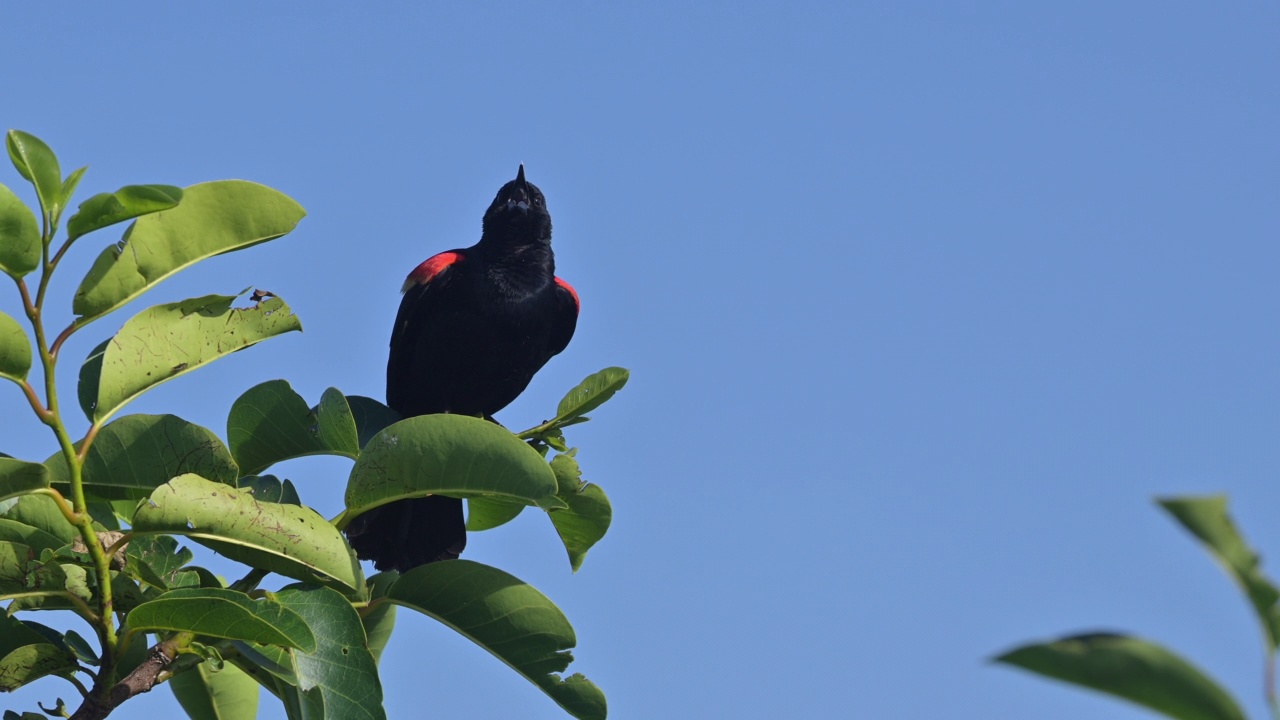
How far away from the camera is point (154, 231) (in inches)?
84.6

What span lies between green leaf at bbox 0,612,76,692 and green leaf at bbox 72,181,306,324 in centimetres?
59

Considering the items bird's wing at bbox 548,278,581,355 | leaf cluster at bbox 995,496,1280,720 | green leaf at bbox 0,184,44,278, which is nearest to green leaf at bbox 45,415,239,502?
green leaf at bbox 0,184,44,278

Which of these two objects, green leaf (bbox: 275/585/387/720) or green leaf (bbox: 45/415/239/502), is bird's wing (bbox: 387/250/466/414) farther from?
green leaf (bbox: 275/585/387/720)

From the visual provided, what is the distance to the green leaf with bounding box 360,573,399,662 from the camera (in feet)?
8.51

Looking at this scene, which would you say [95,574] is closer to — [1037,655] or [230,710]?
[230,710]

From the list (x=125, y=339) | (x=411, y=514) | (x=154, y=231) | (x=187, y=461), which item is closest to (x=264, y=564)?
(x=187, y=461)

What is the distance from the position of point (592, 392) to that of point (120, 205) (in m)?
1.29

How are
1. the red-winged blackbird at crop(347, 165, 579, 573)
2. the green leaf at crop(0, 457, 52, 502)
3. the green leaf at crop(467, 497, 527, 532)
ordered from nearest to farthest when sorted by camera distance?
the green leaf at crop(0, 457, 52, 502) → the green leaf at crop(467, 497, 527, 532) → the red-winged blackbird at crop(347, 165, 579, 573)

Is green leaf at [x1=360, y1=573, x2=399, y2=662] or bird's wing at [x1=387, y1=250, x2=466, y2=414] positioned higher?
bird's wing at [x1=387, y1=250, x2=466, y2=414]

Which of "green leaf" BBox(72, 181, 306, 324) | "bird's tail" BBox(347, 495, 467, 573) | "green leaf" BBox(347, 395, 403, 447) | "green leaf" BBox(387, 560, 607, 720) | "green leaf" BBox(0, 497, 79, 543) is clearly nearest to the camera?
"green leaf" BBox(72, 181, 306, 324)

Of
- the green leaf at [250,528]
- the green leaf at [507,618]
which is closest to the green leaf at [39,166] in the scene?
the green leaf at [250,528]

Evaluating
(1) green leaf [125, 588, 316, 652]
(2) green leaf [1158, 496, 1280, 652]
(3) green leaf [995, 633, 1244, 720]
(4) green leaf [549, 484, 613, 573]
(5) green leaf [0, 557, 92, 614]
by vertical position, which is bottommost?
(3) green leaf [995, 633, 1244, 720]

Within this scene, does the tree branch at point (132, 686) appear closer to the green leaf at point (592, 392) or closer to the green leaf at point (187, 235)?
the green leaf at point (187, 235)

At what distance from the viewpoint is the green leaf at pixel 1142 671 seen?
0.64 m
